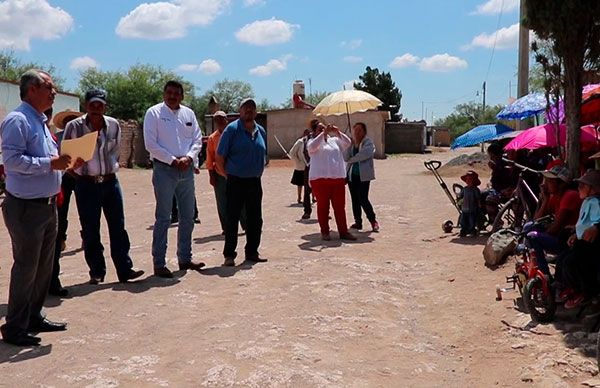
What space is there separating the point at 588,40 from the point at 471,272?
2.76 m

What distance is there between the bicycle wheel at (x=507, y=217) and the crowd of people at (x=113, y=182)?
2102mm

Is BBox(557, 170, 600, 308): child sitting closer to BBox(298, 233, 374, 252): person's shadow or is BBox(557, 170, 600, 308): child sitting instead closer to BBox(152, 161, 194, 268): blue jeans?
BBox(152, 161, 194, 268): blue jeans

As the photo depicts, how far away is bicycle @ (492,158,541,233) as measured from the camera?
325 inches

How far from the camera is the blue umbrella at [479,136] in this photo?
11.6 m

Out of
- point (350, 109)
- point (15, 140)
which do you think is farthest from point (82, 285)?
point (350, 109)

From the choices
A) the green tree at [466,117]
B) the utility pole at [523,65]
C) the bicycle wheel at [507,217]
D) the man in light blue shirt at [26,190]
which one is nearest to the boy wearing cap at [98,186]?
the man in light blue shirt at [26,190]

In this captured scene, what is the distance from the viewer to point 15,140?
4738 mm

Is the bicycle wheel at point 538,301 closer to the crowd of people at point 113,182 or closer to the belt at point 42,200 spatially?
the crowd of people at point 113,182

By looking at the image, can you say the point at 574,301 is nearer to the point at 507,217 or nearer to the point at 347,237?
the point at 507,217

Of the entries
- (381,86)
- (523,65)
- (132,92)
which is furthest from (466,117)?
(523,65)

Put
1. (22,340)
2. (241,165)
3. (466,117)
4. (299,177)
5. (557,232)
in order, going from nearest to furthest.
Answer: (22,340) → (557,232) → (241,165) → (299,177) → (466,117)

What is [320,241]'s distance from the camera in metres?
9.68

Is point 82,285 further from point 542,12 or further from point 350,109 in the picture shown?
point 350,109

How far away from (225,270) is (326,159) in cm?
281
